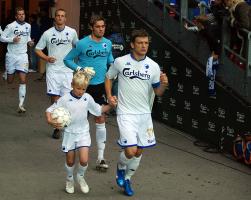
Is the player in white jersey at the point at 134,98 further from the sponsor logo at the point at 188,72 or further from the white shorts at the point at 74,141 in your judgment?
the sponsor logo at the point at 188,72

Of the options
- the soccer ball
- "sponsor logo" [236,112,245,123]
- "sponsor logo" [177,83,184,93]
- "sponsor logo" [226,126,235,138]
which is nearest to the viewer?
the soccer ball

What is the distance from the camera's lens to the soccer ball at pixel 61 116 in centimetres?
654

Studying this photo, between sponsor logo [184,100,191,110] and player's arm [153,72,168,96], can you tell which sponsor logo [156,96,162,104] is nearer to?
sponsor logo [184,100,191,110]

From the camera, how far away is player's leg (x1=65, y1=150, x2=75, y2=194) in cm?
694

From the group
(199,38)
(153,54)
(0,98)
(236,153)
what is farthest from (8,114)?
(236,153)

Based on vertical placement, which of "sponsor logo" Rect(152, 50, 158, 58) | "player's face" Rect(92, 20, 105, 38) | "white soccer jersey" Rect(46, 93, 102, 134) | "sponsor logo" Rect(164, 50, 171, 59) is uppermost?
"player's face" Rect(92, 20, 105, 38)

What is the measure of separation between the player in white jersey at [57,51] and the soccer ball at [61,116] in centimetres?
327

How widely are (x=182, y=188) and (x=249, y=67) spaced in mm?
2599

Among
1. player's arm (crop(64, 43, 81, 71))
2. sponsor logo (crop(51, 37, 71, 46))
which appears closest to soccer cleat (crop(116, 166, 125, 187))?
player's arm (crop(64, 43, 81, 71))

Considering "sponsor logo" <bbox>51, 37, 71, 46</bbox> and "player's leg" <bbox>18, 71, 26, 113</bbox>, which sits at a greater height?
"sponsor logo" <bbox>51, 37, 71, 46</bbox>

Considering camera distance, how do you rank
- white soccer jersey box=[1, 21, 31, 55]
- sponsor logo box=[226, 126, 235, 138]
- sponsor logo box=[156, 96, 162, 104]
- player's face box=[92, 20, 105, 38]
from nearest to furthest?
player's face box=[92, 20, 105, 38] → sponsor logo box=[226, 126, 235, 138] → sponsor logo box=[156, 96, 162, 104] → white soccer jersey box=[1, 21, 31, 55]

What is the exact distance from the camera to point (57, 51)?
32.8 feet

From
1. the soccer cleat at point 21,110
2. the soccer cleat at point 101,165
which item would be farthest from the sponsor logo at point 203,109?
the soccer cleat at point 21,110

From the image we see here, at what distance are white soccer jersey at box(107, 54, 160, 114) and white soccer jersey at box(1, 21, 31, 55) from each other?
547cm
